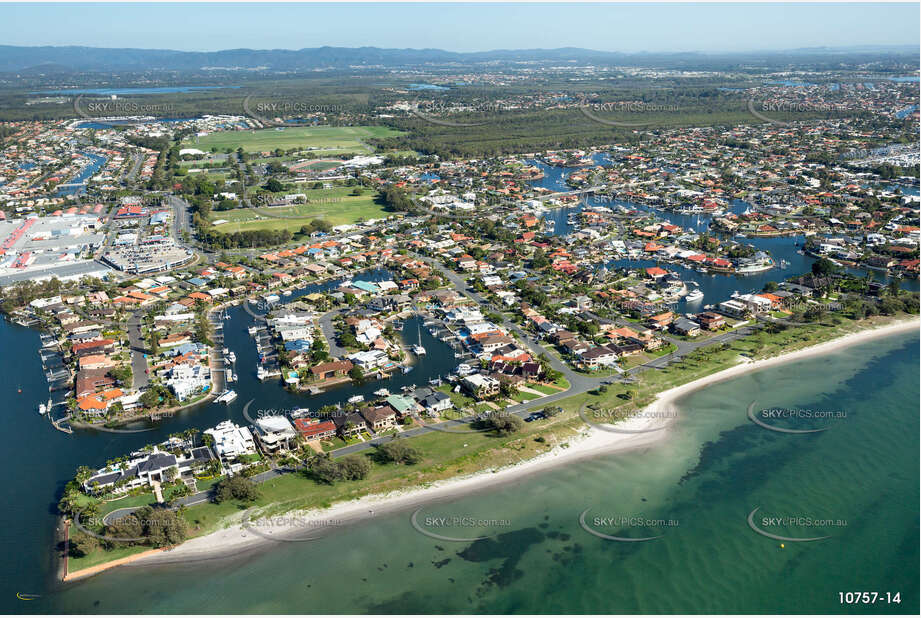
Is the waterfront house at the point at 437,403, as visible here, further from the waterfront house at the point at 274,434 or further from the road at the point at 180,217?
the road at the point at 180,217

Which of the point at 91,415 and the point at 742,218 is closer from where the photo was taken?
the point at 91,415

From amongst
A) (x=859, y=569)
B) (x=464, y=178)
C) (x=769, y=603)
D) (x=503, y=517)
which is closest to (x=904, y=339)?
(x=859, y=569)

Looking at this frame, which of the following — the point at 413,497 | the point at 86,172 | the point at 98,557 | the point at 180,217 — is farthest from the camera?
the point at 86,172

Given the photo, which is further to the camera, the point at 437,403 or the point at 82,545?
the point at 437,403

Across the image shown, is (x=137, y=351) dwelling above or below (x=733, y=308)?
below

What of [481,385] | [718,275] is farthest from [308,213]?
[481,385]

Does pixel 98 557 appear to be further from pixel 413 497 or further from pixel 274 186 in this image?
pixel 274 186

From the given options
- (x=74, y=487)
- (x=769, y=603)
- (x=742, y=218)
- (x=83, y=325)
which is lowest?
(x=769, y=603)

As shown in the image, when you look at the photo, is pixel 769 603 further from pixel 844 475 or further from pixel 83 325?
pixel 83 325
